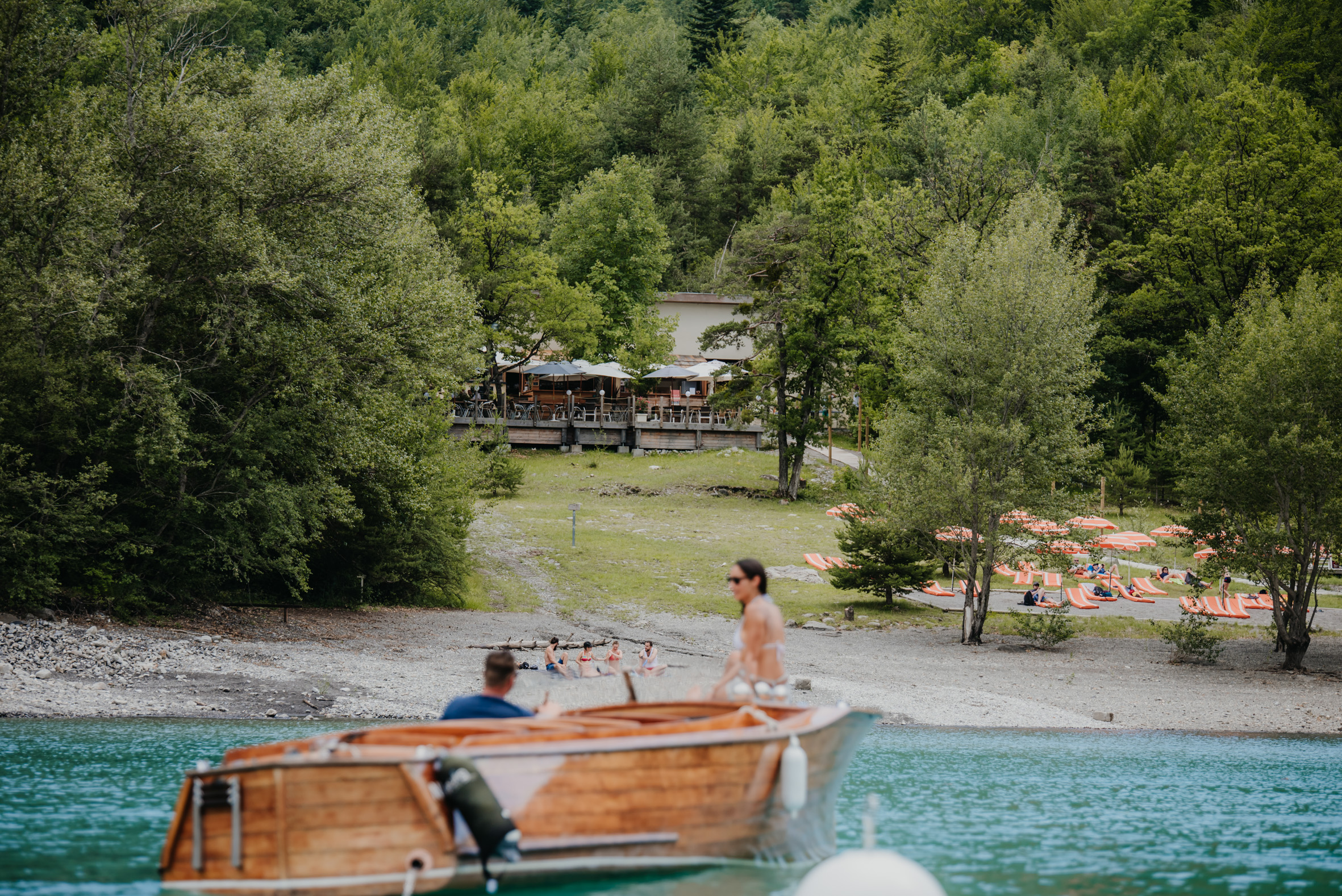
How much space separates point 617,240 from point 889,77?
35.2 m

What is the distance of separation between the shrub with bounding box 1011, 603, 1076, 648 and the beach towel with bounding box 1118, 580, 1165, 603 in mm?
9076

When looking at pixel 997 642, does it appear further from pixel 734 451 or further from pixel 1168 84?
pixel 1168 84

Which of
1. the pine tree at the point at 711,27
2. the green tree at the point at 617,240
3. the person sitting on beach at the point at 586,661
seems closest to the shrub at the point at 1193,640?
the person sitting on beach at the point at 586,661

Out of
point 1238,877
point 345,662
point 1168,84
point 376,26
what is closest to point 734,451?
point 345,662

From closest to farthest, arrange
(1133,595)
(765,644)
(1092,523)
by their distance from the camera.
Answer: (765,644) → (1092,523) → (1133,595)

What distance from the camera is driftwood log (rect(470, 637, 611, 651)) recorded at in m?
23.1

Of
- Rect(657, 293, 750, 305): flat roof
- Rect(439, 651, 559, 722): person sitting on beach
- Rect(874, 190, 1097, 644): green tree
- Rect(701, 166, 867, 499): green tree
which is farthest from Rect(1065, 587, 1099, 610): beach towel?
Rect(657, 293, 750, 305): flat roof

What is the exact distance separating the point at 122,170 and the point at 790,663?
17958 mm

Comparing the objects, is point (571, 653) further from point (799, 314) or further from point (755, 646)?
point (799, 314)

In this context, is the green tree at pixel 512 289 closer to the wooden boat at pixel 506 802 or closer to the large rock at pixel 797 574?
the large rock at pixel 797 574

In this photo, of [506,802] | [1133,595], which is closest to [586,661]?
[506,802]

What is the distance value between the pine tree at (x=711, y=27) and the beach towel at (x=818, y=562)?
81.2 metres

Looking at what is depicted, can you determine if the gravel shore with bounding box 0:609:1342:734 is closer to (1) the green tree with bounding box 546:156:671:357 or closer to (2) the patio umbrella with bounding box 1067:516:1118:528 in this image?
(2) the patio umbrella with bounding box 1067:516:1118:528

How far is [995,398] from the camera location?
28250mm
